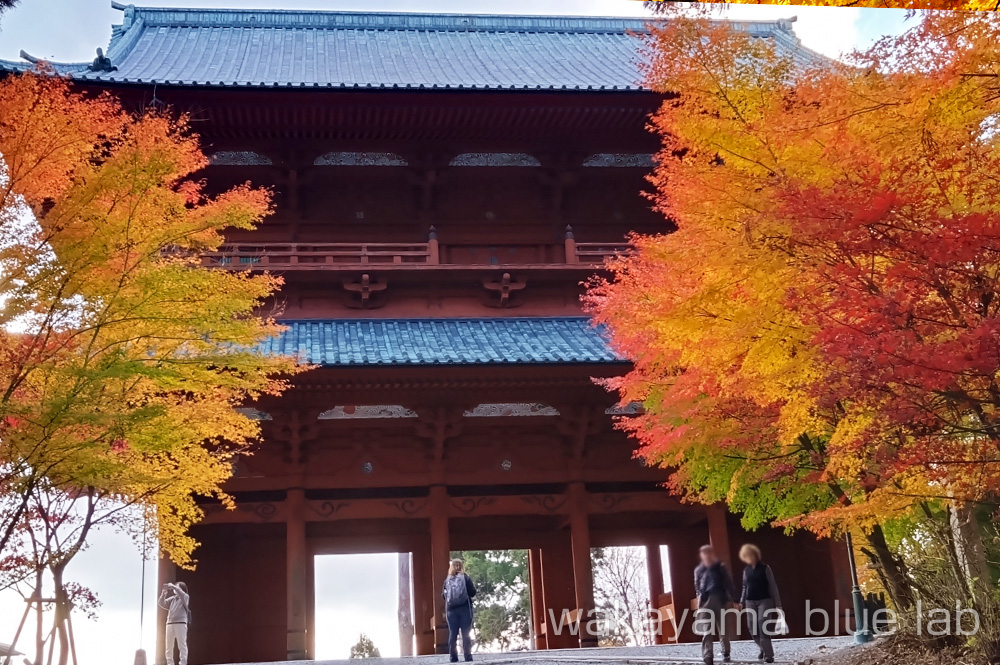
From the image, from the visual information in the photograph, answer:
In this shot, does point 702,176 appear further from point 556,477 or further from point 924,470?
point 556,477

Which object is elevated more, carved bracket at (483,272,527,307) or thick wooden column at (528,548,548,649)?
carved bracket at (483,272,527,307)

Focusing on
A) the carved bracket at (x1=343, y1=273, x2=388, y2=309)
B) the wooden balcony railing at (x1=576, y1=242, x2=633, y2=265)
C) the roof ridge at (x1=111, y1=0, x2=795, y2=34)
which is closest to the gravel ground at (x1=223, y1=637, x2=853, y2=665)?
the carved bracket at (x1=343, y1=273, x2=388, y2=309)

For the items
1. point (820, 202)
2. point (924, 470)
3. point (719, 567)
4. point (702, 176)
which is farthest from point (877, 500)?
point (702, 176)

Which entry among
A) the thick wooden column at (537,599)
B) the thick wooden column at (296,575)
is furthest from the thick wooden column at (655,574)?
the thick wooden column at (296,575)

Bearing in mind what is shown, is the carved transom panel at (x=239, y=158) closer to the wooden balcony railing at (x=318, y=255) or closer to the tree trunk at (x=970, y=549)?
the wooden balcony railing at (x=318, y=255)

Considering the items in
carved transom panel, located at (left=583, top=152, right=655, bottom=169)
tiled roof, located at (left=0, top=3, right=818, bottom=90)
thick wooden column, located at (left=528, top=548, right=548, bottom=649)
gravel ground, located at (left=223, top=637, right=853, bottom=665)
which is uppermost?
tiled roof, located at (left=0, top=3, right=818, bottom=90)

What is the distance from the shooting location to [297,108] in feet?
53.9

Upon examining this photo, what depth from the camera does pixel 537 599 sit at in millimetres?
18109

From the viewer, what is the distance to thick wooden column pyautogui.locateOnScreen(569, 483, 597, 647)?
603 inches

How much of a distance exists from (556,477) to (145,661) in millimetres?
7133

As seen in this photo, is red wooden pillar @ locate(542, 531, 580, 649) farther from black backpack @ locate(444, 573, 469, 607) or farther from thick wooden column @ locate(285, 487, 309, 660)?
black backpack @ locate(444, 573, 469, 607)

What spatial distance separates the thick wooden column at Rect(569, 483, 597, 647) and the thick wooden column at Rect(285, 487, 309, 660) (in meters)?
4.54

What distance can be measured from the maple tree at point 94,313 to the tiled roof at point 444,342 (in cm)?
376

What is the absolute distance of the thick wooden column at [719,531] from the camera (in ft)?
52.1
